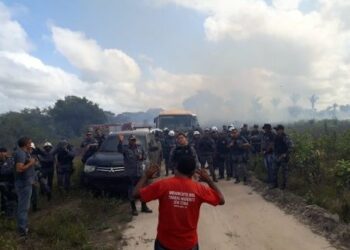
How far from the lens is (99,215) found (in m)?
10.2

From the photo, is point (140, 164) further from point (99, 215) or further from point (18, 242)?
point (18, 242)

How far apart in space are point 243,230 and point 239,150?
19.0 feet

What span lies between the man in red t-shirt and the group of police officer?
6929mm

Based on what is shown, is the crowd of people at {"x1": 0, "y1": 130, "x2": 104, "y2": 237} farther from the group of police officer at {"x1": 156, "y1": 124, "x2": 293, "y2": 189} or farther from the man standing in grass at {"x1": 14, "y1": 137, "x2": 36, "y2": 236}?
the group of police officer at {"x1": 156, "y1": 124, "x2": 293, "y2": 189}

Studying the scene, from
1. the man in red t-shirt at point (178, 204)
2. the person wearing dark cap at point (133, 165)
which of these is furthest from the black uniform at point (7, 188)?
the man in red t-shirt at point (178, 204)

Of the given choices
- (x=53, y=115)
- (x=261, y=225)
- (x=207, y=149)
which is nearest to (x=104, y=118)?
(x=53, y=115)

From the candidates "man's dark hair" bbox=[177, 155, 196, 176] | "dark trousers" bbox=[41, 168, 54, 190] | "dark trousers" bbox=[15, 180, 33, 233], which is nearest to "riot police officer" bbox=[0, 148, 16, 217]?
"dark trousers" bbox=[15, 180, 33, 233]

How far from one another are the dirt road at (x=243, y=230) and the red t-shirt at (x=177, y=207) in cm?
363

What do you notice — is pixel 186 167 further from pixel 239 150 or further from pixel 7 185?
pixel 239 150

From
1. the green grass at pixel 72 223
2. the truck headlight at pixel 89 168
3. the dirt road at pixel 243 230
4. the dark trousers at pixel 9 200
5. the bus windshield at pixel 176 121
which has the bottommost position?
the dirt road at pixel 243 230

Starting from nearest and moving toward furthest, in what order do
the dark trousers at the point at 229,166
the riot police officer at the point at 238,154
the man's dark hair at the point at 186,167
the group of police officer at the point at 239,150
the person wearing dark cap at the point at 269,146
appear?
the man's dark hair at the point at 186,167, the group of police officer at the point at 239,150, the person wearing dark cap at the point at 269,146, the riot police officer at the point at 238,154, the dark trousers at the point at 229,166

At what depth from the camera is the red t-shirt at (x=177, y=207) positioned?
4.19 m

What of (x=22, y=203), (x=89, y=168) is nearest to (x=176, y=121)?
(x=89, y=168)

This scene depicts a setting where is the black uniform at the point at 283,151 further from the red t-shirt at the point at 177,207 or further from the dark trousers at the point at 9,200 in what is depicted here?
the red t-shirt at the point at 177,207
